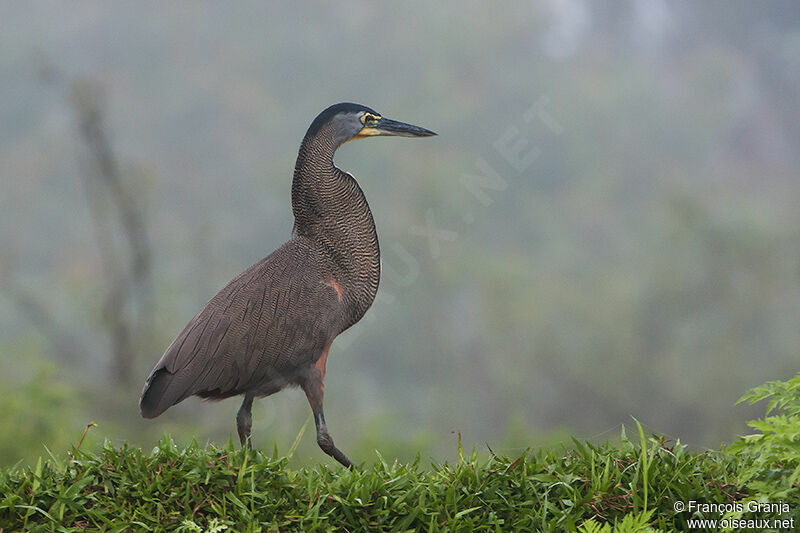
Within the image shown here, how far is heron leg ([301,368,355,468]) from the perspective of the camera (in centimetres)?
318

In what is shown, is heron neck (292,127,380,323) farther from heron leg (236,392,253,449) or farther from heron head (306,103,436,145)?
heron leg (236,392,253,449)

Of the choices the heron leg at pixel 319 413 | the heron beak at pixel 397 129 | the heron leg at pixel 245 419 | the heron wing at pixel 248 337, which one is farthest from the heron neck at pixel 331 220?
the heron leg at pixel 245 419

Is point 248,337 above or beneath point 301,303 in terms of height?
beneath

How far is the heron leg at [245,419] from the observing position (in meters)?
3.23

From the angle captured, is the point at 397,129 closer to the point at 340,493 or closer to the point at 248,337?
the point at 248,337

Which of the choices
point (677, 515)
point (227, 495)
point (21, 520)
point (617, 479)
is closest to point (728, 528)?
point (677, 515)

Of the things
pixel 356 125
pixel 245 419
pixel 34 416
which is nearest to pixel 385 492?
pixel 245 419

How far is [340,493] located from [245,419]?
0.75m

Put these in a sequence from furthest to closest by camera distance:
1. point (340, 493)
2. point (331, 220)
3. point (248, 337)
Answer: point (331, 220), point (248, 337), point (340, 493)

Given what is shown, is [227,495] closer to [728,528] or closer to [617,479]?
[617,479]

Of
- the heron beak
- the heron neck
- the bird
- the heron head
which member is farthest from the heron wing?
the heron beak

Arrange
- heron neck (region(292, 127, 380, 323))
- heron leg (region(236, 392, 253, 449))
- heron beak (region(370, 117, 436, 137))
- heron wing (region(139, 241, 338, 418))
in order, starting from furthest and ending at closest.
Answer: heron beak (region(370, 117, 436, 137)) → heron neck (region(292, 127, 380, 323)) → heron leg (region(236, 392, 253, 449)) → heron wing (region(139, 241, 338, 418))

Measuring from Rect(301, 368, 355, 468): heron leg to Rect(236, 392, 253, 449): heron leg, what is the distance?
24 centimetres

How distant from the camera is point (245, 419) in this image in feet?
10.7
